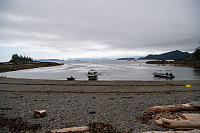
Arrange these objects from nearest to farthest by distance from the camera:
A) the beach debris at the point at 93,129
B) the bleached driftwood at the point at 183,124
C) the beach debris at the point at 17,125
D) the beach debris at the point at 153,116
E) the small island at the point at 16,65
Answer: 1. the bleached driftwood at the point at 183,124
2. the beach debris at the point at 93,129
3. the beach debris at the point at 17,125
4. the beach debris at the point at 153,116
5. the small island at the point at 16,65

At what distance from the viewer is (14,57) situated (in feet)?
461

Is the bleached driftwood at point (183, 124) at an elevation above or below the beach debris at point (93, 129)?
above

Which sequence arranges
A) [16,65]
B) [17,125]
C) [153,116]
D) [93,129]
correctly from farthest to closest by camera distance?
[16,65] < [153,116] < [17,125] < [93,129]

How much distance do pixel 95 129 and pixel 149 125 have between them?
103 inches

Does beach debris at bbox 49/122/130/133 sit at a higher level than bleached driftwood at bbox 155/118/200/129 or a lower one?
lower

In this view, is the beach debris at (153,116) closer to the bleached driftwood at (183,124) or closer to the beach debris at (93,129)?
the bleached driftwood at (183,124)

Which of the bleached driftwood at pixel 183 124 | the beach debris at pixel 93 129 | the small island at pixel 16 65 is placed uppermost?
the small island at pixel 16 65

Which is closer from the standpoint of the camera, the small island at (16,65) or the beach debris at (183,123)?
the beach debris at (183,123)

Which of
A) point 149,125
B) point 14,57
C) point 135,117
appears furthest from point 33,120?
point 14,57

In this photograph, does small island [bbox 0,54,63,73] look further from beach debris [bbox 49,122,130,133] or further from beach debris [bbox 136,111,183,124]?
beach debris [bbox 136,111,183,124]

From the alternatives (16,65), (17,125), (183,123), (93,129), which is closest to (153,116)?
(183,123)

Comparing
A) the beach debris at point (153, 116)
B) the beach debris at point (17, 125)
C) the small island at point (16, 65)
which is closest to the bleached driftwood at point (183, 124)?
Result: the beach debris at point (153, 116)

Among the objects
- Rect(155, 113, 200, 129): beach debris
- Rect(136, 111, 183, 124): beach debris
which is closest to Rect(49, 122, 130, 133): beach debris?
Rect(136, 111, 183, 124): beach debris

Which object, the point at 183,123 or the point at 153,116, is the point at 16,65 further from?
the point at 183,123
